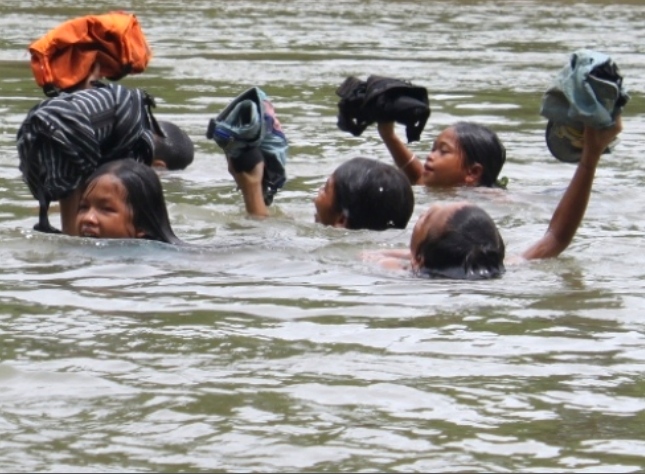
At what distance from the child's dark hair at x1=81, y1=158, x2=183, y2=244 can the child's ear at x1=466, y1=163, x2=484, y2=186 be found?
10.1 feet

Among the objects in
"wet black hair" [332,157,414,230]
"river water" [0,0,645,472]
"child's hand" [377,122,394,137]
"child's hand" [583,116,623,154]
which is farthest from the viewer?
"child's hand" [377,122,394,137]

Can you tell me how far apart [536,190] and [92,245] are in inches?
152

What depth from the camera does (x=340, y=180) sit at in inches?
326

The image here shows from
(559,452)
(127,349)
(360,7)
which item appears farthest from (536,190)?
(360,7)

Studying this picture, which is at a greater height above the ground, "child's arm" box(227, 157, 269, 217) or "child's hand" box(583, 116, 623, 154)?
"child's hand" box(583, 116, 623, 154)

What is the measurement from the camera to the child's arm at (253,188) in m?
8.35

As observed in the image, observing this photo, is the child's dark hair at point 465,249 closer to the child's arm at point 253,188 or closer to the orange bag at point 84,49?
the child's arm at point 253,188

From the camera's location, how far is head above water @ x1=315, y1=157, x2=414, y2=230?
826cm

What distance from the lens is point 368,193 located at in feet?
27.3

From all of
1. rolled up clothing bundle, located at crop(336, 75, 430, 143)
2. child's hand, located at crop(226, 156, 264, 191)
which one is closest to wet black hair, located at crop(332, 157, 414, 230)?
child's hand, located at crop(226, 156, 264, 191)

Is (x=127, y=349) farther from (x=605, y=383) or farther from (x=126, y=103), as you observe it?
(x=126, y=103)

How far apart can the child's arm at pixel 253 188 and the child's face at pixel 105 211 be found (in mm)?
908

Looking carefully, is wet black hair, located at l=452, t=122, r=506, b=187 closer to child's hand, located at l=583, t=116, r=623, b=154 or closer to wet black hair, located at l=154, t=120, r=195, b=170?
wet black hair, located at l=154, t=120, r=195, b=170

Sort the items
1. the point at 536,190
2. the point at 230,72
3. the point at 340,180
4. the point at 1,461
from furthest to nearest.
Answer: the point at 230,72 < the point at 536,190 < the point at 340,180 < the point at 1,461
